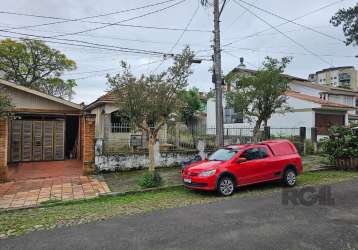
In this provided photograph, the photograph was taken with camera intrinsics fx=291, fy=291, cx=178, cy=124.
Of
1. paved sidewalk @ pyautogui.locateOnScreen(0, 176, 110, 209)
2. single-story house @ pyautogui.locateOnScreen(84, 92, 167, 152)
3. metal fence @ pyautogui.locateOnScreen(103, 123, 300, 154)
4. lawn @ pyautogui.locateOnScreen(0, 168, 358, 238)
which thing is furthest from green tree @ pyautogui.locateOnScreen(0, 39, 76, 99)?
lawn @ pyautogui.locateOnScreen(0, 168, 358, 238)

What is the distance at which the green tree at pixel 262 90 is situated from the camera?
1258 cm

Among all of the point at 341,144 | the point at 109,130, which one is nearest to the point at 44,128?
the point at 109,130

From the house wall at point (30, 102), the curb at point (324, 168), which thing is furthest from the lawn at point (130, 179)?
the curb at point (324, 168)

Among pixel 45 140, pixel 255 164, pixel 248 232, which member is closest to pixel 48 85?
pixel 45 140

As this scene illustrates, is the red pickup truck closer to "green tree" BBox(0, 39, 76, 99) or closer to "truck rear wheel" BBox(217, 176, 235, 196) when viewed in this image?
"truck rear wheel" BBox(217, 176, 235, 196)

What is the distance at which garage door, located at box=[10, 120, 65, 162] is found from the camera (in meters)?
15.8

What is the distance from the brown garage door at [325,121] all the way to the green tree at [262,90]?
982cm

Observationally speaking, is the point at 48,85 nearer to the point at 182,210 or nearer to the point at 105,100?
the point at 105,100

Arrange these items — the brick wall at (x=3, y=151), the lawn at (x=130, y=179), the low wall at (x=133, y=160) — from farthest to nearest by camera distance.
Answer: the low wall at (x=133, y=160) → the brick wall at (x=3, y=151) → the lawn at (x=130, y=179)

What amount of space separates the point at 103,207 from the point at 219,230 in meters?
3.60

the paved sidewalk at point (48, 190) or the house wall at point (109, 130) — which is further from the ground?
the house wall at point (109, 130)

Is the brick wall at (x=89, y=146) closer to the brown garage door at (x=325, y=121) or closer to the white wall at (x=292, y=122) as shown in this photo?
the white wall at (x=292, y=122)

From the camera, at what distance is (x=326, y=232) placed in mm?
5281

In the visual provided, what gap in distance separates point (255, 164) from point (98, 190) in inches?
208
